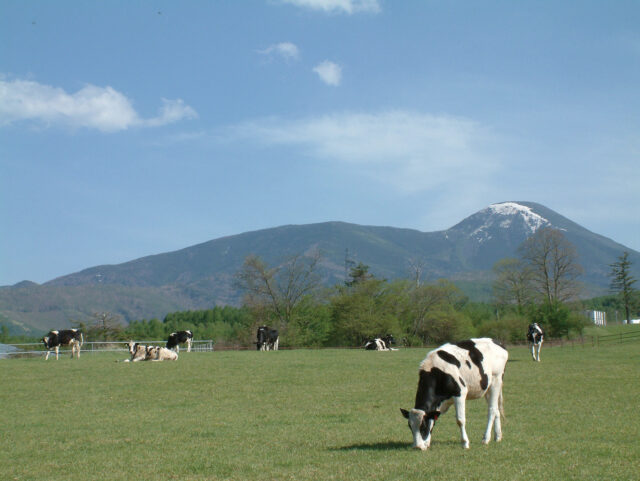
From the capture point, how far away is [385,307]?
8506 cm

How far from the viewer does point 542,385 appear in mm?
22219

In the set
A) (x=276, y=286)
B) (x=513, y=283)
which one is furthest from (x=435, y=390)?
(x=513, y=283)

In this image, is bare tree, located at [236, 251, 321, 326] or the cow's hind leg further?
bare tree, located at [236, 251, 321, 326]

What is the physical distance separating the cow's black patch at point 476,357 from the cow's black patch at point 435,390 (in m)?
0.65

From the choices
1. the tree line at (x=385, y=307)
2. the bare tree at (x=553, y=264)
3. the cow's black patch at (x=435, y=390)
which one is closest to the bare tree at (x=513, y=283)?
the tree line at (x=385, y=307)

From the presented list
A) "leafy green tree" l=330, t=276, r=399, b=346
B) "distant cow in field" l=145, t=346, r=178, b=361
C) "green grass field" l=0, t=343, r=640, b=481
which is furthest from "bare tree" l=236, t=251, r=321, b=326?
"green grass field" l=0, t=343, r=640, b=481

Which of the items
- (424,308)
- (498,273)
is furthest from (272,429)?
(498,273)

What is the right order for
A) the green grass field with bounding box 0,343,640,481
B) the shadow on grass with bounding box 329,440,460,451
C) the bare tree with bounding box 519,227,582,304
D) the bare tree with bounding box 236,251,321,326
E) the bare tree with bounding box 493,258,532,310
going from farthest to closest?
the bare tree with bounding box 493,258,532,310 → the bare tree with bounding box 519,227,582,304 → the bare tree with bounding box 236,251,321,326 → the shadow on grass with bounding box 329,440,460,451 → the green grass field with bounding box 0,343,640,481

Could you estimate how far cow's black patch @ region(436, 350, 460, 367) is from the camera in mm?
11367

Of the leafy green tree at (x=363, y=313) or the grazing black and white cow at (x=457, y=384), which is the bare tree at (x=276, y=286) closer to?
the leafy green tree at (x=363, y=313)

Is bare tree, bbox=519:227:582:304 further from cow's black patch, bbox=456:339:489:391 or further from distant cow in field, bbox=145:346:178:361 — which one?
cow's black patch, bbox=456:339:489:391

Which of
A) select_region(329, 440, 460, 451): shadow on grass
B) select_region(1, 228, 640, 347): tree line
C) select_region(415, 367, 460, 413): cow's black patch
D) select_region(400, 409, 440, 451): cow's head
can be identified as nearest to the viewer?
select_region(400, 409, 440, 451): cow's head

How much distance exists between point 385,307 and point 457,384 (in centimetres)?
7457

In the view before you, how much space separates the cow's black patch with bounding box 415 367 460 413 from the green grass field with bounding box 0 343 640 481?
30.8 inches
